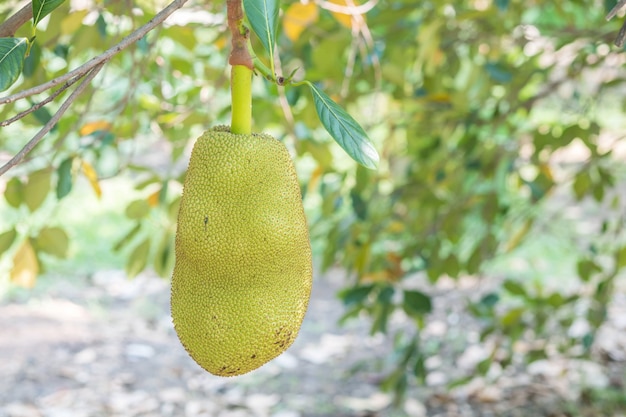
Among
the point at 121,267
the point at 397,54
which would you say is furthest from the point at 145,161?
the point at 397,54

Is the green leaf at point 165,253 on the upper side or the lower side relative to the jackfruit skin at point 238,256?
upper

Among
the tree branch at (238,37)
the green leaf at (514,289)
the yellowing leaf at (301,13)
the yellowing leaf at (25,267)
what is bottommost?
the tree branch at (238,37)

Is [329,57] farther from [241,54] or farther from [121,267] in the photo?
[121,267]

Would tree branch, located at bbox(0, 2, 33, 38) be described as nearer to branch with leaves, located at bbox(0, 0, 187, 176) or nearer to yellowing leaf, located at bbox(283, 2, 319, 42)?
branch with leaves, located at bbox(0, 0, 187, 176)

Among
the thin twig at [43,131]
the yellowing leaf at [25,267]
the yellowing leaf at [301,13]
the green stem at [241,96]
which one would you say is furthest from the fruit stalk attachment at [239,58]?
the yellowing leaf at [25,267]

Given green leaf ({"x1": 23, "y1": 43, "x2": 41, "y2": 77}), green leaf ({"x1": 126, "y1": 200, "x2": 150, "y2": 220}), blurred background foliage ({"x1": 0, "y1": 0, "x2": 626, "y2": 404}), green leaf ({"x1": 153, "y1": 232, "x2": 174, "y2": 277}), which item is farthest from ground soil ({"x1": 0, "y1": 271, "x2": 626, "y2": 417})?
green leaf ({"x1": 23, "y1": 43, "x2": 41, "y2": 77})

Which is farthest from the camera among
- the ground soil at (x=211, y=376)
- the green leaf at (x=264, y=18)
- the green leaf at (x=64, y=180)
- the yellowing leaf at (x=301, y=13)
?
the ground soil at (x=211, y=376)

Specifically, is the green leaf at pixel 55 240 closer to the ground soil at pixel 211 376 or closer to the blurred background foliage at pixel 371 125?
the blurred background foliage at pixel 371 125
